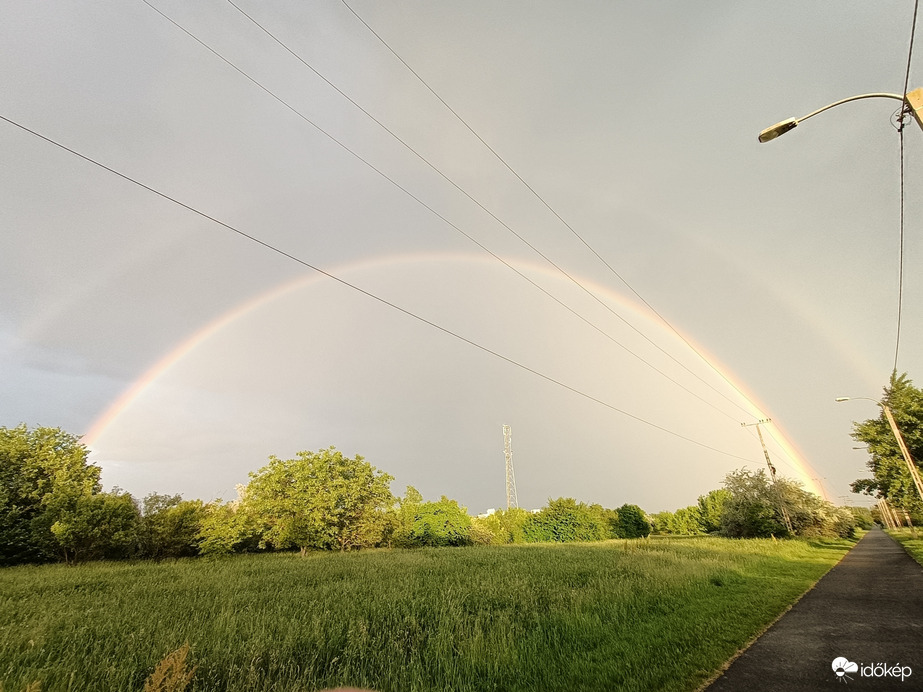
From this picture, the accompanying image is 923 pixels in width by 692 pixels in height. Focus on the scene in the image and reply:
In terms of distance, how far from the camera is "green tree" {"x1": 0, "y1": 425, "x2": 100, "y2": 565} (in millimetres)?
30531

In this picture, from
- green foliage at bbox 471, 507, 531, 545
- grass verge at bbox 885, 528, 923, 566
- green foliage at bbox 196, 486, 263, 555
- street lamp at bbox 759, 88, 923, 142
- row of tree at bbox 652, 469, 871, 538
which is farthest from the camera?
green foliage at bbox 471, 507, 531, 545

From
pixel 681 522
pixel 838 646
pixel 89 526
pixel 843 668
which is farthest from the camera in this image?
pixel 681 522

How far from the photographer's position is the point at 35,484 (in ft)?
113

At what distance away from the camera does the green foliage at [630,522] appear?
81938 millimetres

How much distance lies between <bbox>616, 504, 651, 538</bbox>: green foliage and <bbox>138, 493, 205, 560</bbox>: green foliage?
77083mm

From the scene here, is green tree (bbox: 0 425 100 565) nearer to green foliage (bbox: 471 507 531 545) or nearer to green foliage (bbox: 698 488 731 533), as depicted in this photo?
green foliage (bbox: 471 507 531 545)

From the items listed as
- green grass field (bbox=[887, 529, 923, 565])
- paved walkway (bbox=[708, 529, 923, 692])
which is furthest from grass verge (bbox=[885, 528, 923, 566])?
paved walkway (bbox=[708, 529, 923, 692])

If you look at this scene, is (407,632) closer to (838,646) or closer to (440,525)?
(838,646)

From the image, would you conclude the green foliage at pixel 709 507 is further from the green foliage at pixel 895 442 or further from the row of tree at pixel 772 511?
the green foliage at pixel 895 442

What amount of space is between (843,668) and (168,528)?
159ft

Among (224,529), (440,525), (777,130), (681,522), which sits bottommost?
(681,522)

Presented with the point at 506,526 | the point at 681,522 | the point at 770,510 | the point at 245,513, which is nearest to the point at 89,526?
the point at 245,513

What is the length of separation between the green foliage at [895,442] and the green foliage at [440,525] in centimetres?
4695

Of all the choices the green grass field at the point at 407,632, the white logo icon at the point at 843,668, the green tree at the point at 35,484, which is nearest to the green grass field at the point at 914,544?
the green grass field at the point at 407,632
